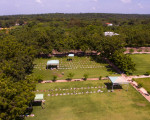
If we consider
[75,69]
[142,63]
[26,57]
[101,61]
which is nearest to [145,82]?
[142,63]

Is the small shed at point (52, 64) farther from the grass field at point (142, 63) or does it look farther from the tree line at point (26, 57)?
the grass field at point (142, 63)

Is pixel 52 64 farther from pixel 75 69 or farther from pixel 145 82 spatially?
pixel 145 82

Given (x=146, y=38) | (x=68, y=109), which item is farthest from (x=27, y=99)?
(x=146, y=38)

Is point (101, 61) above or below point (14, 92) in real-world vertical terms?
below

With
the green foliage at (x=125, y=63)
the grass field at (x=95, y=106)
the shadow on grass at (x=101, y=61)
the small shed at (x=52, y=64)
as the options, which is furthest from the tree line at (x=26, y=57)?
the small shed at (x=52, y=64)

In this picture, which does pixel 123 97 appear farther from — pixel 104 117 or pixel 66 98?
pixel 66 98

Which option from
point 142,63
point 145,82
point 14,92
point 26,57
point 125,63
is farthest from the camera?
point 142,63

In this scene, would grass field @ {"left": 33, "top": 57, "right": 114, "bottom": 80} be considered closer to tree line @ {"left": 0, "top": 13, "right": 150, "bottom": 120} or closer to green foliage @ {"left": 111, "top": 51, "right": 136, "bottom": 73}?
tree line @ {"left": 0, "top": 13, "right": 150, "bottom": 120}

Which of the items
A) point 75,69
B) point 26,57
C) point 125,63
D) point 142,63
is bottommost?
point 75,69
